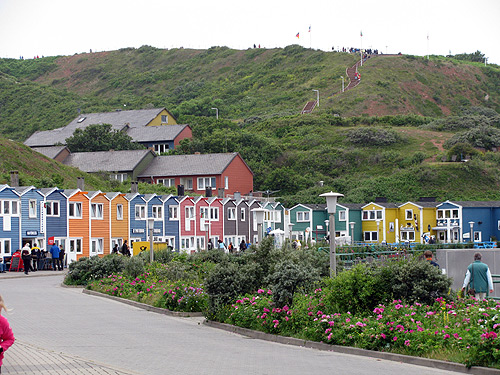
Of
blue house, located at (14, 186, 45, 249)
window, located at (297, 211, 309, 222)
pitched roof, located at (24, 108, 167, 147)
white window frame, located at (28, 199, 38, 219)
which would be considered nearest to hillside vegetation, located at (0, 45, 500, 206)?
window, located at (297, 211, 309, 222)

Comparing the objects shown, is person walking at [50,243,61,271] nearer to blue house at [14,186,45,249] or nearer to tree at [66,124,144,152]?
blue house at [14,186,45,249]

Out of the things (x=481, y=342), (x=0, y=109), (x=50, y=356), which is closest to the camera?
(x=481, y=342)

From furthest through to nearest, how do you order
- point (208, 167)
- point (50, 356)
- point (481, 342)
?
point (208, 167) < point (50, 356) < point (481, 342)

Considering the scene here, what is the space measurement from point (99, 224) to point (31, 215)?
25.4 feet

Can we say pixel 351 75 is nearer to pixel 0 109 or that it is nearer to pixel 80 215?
→ pixel 0 109

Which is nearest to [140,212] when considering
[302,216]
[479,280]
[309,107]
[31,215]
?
[31,215]

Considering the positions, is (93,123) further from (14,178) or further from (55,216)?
(55,216)

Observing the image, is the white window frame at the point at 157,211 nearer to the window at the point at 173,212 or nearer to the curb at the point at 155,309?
the window at the point at 173,212

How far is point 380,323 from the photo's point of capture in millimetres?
14938

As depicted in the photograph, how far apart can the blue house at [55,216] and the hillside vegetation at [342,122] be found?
63.5ft

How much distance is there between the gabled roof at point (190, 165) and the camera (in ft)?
277

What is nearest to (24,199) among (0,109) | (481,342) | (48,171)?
(48,171)

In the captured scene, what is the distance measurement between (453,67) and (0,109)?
115920 millimetres

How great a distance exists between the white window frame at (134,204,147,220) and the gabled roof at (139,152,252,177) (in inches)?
930
